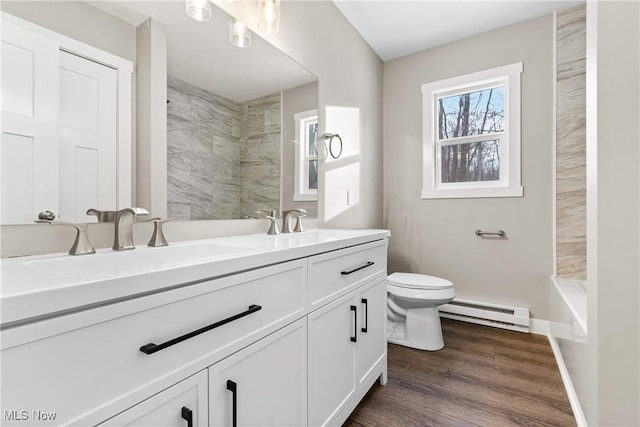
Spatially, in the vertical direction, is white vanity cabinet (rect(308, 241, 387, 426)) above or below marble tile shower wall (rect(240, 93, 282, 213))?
below

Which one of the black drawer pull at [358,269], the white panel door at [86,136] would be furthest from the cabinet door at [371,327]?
the white panel door at [86,136]

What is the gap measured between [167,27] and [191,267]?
1031 mm

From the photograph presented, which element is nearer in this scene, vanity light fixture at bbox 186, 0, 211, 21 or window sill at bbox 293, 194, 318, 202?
vanity light fixture at bbox 186, 0, 211, 21

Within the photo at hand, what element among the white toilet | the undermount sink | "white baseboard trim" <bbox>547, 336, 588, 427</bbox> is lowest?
"white baseboard trim" <bbox>547, 336, 588, 427</bbox>

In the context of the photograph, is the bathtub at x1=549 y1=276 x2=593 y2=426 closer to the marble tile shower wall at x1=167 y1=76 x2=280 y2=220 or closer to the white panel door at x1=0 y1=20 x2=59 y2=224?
the marble tile shower wall at x1=167 y1=76 x2=280 y2=220

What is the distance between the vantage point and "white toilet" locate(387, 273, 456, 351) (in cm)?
207

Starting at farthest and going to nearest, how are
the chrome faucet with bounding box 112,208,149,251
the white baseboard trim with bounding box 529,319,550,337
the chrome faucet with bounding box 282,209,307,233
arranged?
the white baseboard trim with bounding box 529,319,550,337, the chrome faucet with bounding box 282,209,307,233, the chrome faucet with bounding box 112,208,149,251

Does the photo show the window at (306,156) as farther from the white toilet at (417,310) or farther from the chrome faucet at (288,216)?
the white toilet at (417,310)

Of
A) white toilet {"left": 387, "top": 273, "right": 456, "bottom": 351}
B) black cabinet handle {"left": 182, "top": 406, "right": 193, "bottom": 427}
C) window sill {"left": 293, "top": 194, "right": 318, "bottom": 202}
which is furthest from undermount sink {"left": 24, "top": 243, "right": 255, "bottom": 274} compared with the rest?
white toilet {"left": 387, "top": 273, "right": 456, "bottom": 351}

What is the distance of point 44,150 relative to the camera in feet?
2.72

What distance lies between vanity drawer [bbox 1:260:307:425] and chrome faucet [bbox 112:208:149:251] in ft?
1.43

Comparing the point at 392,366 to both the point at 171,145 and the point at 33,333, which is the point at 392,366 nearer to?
the point at 171,145

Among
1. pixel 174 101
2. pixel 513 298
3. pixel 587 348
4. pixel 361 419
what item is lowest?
pixel 361 419

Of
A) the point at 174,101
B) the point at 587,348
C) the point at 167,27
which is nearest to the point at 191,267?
the point at 174,101
